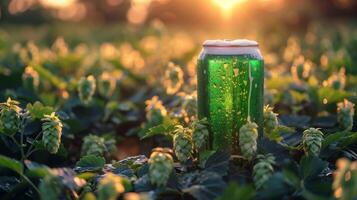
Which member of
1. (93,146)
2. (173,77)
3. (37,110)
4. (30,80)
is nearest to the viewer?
(37,110)

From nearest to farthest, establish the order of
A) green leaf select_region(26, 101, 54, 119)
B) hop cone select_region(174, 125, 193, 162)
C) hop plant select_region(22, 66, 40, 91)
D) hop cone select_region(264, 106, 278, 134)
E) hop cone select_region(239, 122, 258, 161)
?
1. hop cone select_region(239, 122, 258, 161)
2. hop cone select_region(174, 125, 193, 162)
3. hop cone select_region(264, 106, 278, 134)
4. green leaf select_region(26, 101, 54, 119)
5. hop plant select_region(22, 66, 40, 91)

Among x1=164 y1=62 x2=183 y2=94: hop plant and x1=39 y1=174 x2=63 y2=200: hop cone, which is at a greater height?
x1=164 y1=62 x2=183 y2=94: hop plant

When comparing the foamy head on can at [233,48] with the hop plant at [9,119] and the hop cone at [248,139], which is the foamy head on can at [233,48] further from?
the hop plant at [9,119]

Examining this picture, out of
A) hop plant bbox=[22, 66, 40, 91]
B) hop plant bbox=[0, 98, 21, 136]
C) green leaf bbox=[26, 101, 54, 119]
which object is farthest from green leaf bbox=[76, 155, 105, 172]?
hop plant bbox=[22, 66, 40, 91]

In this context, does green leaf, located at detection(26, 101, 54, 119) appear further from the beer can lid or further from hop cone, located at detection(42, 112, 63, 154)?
the beer can lid

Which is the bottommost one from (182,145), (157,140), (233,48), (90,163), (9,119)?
(157,140)

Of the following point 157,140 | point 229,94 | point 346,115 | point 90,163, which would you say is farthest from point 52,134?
point 346,115

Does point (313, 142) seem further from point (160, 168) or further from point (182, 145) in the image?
point (160, 168)

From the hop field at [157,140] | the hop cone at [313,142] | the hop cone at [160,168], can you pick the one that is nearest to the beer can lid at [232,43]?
the hop field at [157,140]
